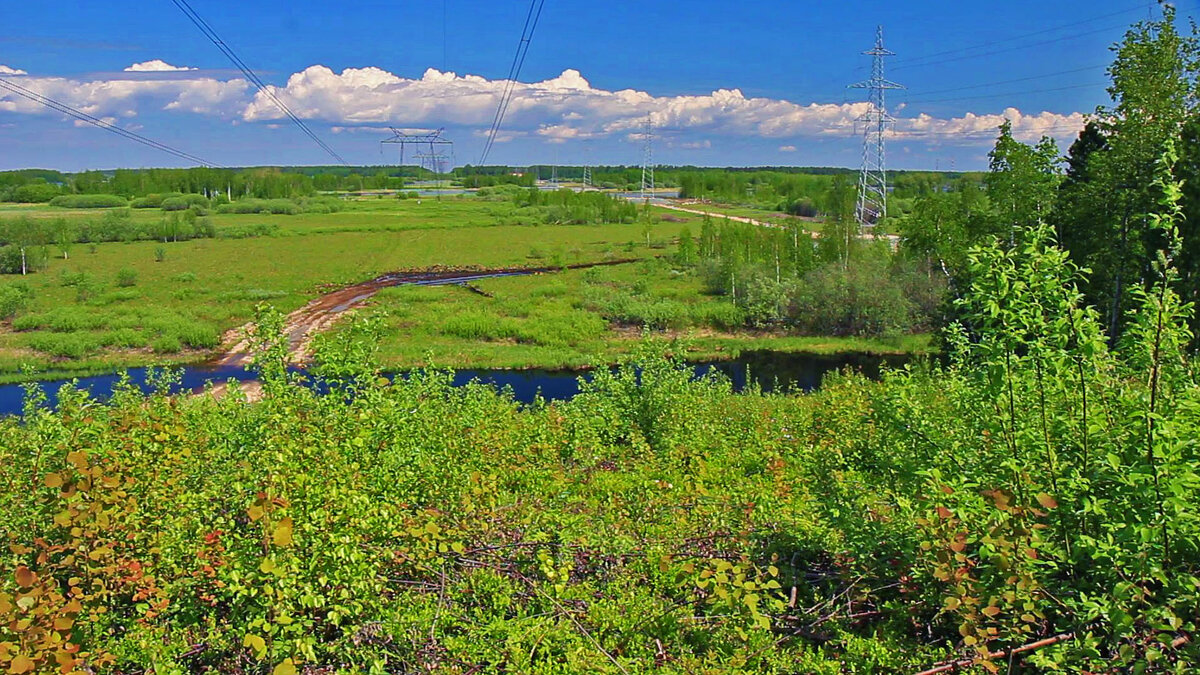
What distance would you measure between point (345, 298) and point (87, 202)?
338 ft

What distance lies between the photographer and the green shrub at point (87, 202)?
132 metres

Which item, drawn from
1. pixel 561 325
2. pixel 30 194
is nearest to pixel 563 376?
pixel 561 325

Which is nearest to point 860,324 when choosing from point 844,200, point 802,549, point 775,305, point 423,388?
→ point 775,305

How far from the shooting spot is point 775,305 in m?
50.3

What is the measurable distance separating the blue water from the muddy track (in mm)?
2510

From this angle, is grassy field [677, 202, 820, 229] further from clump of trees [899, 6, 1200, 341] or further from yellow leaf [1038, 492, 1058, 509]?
yellow leaf [1038, 492, 1058, 509]

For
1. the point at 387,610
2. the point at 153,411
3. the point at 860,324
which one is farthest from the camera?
the point at 860,324

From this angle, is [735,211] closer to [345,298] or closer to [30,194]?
[345,298]

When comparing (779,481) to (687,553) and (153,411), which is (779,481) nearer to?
(687,553)

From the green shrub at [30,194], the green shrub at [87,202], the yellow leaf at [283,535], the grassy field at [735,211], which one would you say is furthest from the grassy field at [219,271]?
the green shrub at [30,194]

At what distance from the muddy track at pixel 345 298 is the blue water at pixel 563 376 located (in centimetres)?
251

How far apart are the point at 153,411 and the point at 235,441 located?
83.3 inches

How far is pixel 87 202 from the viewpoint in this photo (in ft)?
445

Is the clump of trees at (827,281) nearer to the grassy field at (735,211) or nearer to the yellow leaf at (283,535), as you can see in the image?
the yellow leaf at (283,535)
